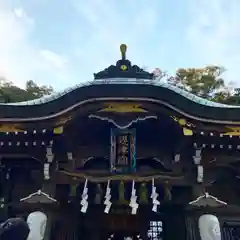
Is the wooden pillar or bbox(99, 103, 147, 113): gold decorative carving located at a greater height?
bbox(99, 103, 147, 113): gold decorative carving

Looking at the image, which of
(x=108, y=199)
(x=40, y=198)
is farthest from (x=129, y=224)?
(x=40, y=198)

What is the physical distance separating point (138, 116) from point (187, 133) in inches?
37.8

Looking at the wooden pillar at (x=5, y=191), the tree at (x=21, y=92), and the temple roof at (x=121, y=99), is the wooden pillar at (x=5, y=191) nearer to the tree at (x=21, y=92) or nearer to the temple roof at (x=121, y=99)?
the temple roof at (x=121, y=99)

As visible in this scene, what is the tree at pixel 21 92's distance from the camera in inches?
973

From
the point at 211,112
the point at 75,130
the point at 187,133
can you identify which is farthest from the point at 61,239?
the point at 211,112

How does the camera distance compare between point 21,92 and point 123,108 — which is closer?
point 123,108

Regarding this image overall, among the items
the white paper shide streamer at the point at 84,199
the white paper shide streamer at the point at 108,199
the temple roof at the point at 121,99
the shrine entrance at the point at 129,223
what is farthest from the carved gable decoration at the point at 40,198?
the temple roof at the point at 121,99

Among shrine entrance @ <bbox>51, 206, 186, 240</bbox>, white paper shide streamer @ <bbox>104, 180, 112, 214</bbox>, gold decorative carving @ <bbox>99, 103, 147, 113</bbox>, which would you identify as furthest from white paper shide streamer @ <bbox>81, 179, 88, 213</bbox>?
gold decorative carving @ <bbox>99, 103, 147, 113</bbox>

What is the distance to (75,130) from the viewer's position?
24.7 ft

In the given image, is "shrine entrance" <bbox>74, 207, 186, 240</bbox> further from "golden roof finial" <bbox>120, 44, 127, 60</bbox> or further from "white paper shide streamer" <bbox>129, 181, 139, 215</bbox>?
"golden roof finial" <bbox>120, 44, 127, 60</bbox>

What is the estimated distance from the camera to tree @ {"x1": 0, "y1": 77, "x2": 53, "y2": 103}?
24723 mm

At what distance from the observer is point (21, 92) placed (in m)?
26.7

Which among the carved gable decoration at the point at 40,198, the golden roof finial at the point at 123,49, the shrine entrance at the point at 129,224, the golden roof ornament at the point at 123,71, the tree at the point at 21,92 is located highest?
the tree at the point at 21,92

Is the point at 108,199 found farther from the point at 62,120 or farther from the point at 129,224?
the point at 62,120
